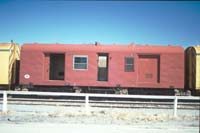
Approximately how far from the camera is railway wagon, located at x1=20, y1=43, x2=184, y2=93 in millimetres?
18703

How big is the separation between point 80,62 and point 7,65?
5.03 metres

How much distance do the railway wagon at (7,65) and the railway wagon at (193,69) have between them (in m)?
12.3

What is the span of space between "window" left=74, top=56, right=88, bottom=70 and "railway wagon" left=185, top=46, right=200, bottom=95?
7124 mm

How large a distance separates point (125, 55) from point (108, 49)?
4.04ft

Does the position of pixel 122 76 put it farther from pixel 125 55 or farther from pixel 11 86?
pixel 11 86

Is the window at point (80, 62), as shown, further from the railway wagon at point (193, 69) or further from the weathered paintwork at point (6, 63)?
the railway wagon at point (193, 69)

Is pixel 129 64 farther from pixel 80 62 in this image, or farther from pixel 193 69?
pixel 193 69

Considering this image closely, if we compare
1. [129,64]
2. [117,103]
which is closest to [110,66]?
[129,64]

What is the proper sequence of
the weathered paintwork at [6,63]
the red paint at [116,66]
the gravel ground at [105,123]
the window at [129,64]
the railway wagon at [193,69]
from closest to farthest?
the gravel ground at [105,123], the railway wagon at [193,69], the red paint at [116,66], the window at [129,64], the weathered paintwork at [6,63]

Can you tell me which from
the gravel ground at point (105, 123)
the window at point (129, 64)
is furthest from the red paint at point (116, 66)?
the gravel ground at point (105, 123)

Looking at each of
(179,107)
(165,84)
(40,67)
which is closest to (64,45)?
(40,67)

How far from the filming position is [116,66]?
1880 centimetres

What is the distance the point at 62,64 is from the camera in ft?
71.8

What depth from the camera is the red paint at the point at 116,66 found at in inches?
736
